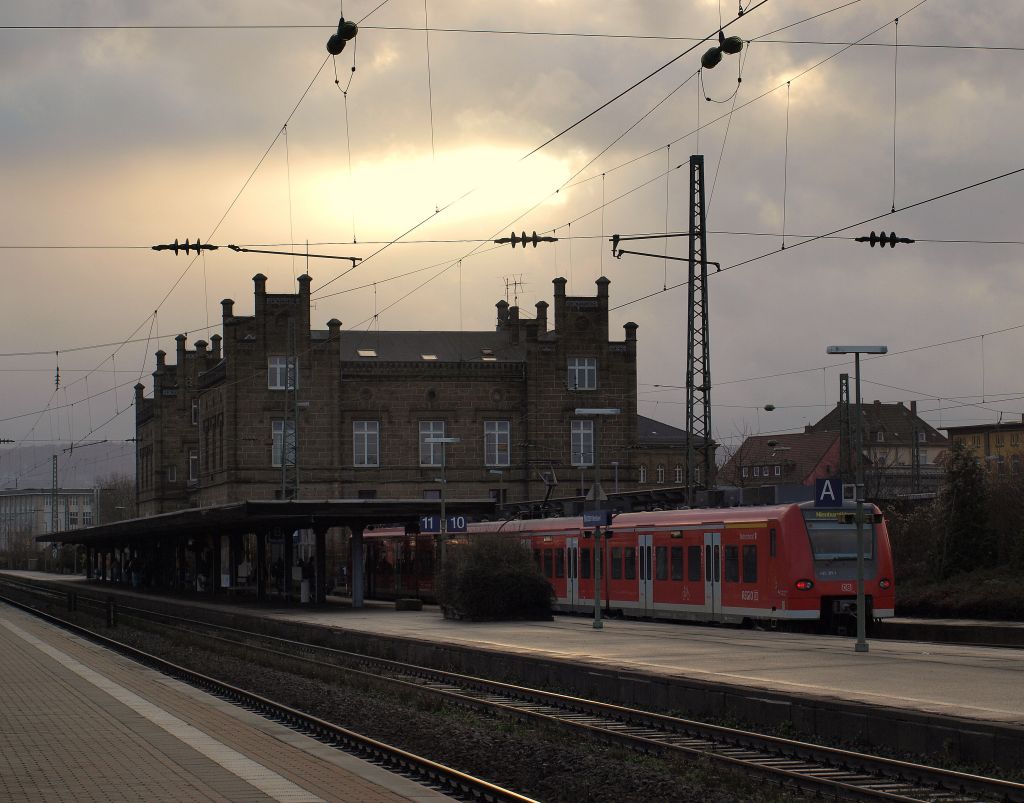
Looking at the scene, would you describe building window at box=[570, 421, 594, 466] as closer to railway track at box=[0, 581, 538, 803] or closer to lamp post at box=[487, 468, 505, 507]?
lamp post at box=[487, 468, 505, 507]

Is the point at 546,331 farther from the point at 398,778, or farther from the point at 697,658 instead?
the point at 398,778

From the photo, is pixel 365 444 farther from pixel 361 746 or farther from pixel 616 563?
pixel 361 746

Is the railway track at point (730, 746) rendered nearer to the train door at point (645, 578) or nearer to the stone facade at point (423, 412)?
the train door at point (645, 578)

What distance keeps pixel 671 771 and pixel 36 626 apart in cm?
3109

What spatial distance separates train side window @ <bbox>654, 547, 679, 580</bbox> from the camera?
32969 millimetres

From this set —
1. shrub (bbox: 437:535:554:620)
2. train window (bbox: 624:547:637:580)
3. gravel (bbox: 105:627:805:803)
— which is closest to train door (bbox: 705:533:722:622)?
train window (bbox: 624:547:637:580)

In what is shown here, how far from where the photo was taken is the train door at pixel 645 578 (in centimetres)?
3384

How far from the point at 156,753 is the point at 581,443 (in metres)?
58.8

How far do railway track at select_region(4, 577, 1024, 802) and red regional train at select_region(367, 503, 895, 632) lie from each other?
294 inches

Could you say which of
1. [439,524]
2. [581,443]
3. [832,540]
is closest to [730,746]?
[832,540]

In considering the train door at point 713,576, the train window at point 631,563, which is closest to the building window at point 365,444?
the train window at point 631,563

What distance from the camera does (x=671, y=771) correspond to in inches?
503

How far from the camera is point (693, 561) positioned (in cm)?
3159

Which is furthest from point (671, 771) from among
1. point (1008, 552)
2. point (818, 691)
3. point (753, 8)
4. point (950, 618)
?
point (1008, 552)
